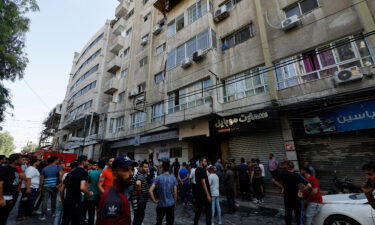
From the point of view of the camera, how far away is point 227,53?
40.4ft

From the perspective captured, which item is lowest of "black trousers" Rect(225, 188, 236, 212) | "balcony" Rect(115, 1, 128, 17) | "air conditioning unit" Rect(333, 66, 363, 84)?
"black trousers" Rect(225, 188, 236, 212)

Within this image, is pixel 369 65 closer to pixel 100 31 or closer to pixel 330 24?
pixel 330 24

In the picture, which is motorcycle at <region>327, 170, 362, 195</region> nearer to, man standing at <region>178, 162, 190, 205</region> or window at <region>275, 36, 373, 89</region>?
window at <region>275, 36, 373, 89</region>

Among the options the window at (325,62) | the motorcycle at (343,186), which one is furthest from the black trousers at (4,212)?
the motorcycle at (343,186)

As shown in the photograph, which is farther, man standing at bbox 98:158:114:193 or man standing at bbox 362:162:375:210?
man standing at bbox 98:158:114:193

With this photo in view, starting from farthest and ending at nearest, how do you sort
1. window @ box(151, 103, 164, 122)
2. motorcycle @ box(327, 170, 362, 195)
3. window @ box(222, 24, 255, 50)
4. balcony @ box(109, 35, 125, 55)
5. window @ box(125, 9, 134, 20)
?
window @ box(125, 9, 134, 20), balcony @ box(109, 35, 125, 55), window @ box(151, 103, 164, 122), window @ box(222, 24, 255, 50), motorcycle @ box(327, 170, 362, 195)

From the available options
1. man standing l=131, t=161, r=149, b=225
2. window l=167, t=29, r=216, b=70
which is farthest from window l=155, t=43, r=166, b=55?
man standing l=131, t=161, r=149, b=225

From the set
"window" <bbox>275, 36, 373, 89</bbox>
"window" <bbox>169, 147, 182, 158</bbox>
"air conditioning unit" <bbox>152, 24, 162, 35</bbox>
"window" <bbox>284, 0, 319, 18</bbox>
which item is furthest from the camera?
"air conditioning unit" <bbox>152, 24, 162, 35</bbox>

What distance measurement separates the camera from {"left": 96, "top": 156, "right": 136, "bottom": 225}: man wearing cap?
5.44ft

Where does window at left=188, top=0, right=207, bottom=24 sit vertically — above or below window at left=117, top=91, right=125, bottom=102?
above

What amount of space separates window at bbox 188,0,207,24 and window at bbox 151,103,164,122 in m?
7.82

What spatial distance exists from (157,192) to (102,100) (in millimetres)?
24081

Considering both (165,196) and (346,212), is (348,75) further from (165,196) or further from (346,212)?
(165,196)

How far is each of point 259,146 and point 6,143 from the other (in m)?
103
